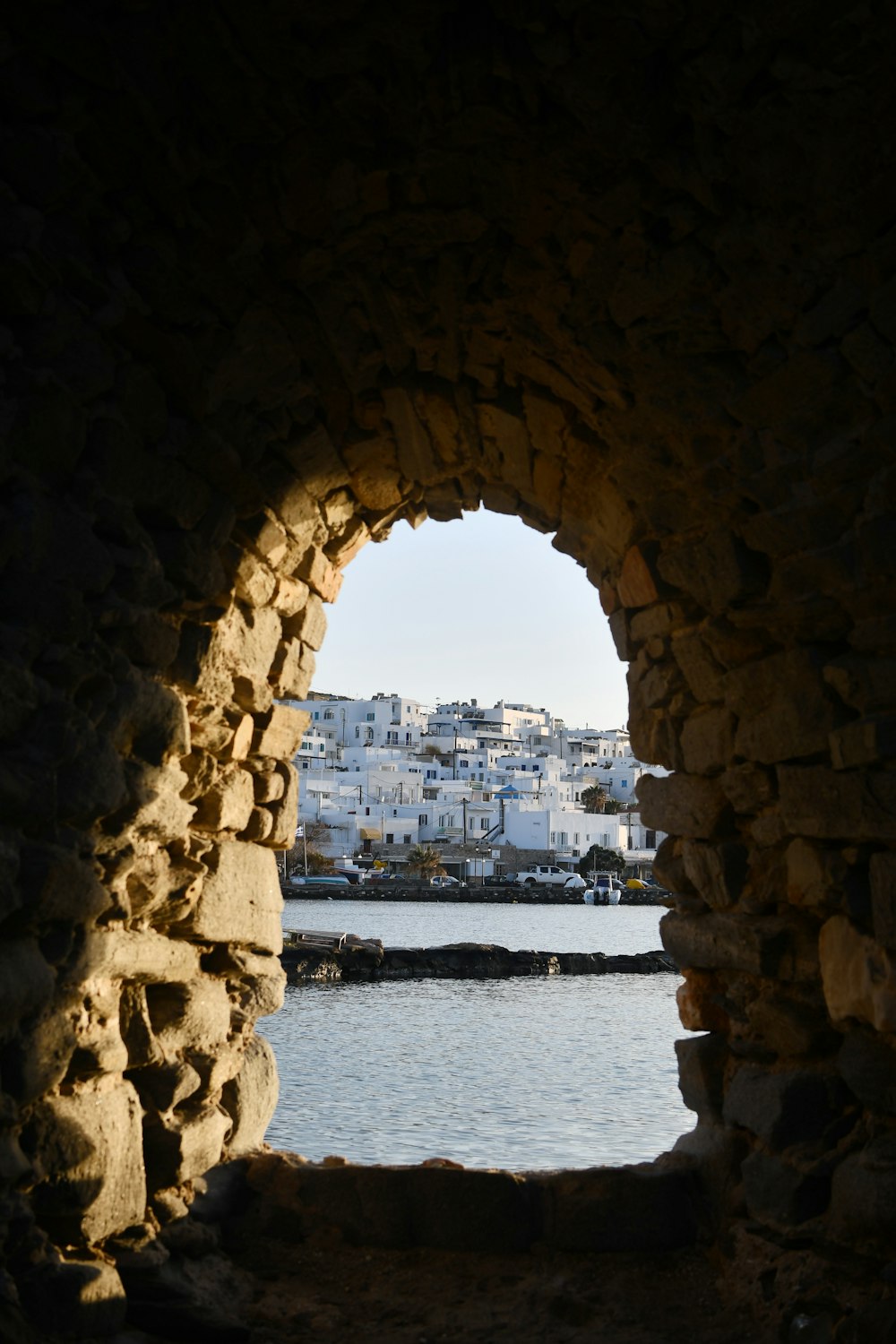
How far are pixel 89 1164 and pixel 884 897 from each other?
2.21 m

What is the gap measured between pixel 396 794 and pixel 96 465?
233 ft

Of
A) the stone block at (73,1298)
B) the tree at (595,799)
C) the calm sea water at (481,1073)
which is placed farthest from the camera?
the tree at (595,799)

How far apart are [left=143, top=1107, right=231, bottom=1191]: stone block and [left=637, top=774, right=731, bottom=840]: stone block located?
184 cm

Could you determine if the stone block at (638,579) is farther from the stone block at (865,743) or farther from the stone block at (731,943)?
the stone block at (731,943)

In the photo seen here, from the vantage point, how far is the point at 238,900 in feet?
13.4

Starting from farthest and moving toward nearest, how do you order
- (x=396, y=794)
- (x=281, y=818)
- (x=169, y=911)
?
(x=396, y=794), (x=281, y=818), (x=169, y=911)

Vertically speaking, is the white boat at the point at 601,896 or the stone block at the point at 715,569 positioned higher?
the stone block at the point at 715,569

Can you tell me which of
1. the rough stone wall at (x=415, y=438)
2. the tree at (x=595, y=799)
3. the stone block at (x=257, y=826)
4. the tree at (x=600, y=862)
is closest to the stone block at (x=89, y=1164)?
the rough stone wall at (x=415, y=438)

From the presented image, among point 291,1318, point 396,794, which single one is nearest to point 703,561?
point 291,1318

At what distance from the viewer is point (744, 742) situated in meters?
3.79

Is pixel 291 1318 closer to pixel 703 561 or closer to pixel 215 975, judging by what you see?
pixel 215 975

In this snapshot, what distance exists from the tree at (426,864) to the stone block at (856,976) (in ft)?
192

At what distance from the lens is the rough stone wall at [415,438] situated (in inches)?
115

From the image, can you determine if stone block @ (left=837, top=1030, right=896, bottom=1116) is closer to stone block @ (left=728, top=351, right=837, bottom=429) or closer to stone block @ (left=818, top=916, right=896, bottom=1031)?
stone block @ (left=818, top=916, right=896, bottom=1031)
